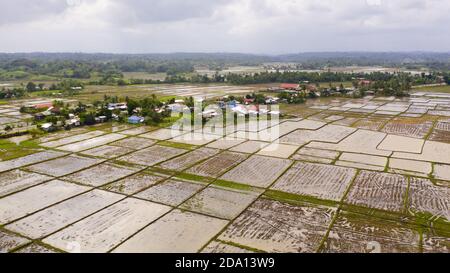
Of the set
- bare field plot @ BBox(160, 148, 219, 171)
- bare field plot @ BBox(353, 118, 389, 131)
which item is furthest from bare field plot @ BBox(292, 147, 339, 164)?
bare field plot @ BBox(353, 118, 389, 131)

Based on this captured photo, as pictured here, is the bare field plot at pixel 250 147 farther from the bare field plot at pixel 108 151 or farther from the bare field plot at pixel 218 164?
the bare field plot at pixel 108 151

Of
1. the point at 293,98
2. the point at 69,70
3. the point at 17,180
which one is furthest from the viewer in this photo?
the point at 69,70

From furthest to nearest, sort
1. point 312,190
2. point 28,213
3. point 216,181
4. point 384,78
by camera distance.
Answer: point 384,78 < point 216,181 < point 312,190 < point 28,213

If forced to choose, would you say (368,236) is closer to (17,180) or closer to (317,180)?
(317,180)

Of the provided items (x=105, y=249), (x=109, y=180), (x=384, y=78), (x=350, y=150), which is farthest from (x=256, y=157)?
(x=384, y=78)

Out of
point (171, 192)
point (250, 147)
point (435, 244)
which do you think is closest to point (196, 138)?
point (250, 147)

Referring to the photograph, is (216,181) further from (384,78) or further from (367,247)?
(384,78)

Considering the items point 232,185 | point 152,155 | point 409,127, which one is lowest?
point 232,185

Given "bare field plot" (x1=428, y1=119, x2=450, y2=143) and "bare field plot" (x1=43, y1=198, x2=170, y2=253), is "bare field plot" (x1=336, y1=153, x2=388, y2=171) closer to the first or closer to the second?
"bare field plot" (x1=428, y1=119, x2=450, y2=143)
